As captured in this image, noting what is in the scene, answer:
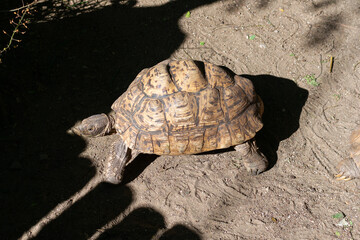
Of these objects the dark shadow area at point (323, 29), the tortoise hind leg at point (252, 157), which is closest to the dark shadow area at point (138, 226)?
the tortoise hind leg at point (252, 157)

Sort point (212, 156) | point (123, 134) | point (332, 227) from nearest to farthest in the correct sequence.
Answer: point (332, 227), point (123, 134), point (212, 156)

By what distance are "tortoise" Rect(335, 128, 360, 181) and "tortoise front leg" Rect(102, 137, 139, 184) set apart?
2.80 m

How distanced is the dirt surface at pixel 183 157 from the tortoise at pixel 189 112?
1.87ft

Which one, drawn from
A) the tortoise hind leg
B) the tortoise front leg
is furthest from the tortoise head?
the tortoise hind leg

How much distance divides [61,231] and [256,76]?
12.0ft

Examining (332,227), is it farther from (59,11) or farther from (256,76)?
(59,11)

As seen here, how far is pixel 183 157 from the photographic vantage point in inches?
173

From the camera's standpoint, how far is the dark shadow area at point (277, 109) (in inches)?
175

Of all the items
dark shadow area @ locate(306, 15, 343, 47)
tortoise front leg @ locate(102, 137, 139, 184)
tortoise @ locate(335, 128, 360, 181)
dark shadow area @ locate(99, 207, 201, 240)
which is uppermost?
dark shadow area @ locate(306, 15, 343, 47)

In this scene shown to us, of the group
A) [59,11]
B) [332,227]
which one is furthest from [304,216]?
[59,11]

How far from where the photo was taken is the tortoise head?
4.24 m

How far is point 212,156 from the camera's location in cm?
437

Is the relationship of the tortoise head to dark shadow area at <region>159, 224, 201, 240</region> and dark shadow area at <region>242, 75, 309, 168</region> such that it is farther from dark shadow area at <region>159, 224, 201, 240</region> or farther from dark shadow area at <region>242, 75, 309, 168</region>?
dark shadow area at <region>242, 75, 309, 168</region>

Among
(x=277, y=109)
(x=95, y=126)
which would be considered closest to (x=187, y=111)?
(x=95, y=126)
